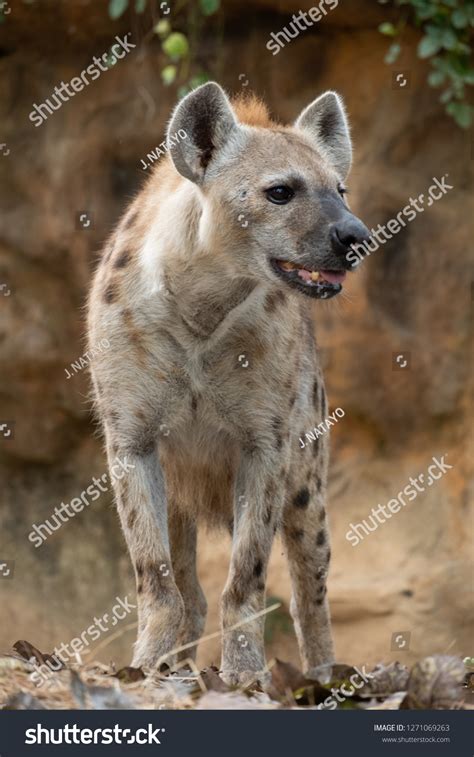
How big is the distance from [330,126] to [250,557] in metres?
1.96

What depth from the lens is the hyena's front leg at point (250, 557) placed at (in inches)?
197

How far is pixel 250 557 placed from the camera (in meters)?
5.17

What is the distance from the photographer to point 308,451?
609 centimetres

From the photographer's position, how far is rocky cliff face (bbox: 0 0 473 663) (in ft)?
30.3

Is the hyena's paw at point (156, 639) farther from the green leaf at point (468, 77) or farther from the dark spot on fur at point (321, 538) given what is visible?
the green leaf at point (468, 77)

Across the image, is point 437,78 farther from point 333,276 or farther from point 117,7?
point 333,276

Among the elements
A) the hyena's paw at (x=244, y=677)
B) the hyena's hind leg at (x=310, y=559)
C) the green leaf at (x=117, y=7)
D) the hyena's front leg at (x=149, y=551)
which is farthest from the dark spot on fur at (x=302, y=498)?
the green leaf at (x=117, y=7)

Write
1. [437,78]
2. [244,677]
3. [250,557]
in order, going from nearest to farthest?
[244,677] < [250,557] < [437,78]

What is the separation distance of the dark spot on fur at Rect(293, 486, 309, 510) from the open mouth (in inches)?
56.0

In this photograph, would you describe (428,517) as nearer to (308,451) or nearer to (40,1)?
(308,451)

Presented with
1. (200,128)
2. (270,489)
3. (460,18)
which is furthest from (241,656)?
(460,18)

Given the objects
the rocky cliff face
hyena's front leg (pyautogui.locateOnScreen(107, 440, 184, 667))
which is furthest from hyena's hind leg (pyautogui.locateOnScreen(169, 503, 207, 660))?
the rocky cliff face

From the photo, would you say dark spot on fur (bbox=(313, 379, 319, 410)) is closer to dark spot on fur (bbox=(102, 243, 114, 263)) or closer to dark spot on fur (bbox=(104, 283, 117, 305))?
dark spot on fur (bbox=(102, 243, 114, 263))

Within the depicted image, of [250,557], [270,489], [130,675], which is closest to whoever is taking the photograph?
[130,675]
